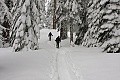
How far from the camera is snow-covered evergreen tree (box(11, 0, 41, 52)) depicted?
64.3 ft

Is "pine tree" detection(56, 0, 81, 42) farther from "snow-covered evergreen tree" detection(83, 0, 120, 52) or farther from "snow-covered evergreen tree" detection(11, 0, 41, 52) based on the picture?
"snow-covered evergreen tree" detection(83, 0, 120, 52)

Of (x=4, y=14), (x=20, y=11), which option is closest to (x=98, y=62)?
(x=20, y=11)

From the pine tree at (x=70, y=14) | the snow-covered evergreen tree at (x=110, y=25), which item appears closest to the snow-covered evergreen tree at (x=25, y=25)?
the pine tree at (x=70, y=14)

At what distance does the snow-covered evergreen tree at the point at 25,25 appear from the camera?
19.6 meters

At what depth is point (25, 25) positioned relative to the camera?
1994cm

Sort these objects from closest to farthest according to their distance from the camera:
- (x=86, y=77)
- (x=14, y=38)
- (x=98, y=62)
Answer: (x=86, y=77), (x=98, y=62), (x=14, y=38)

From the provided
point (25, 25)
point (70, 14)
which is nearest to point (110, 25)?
point (25, 25)

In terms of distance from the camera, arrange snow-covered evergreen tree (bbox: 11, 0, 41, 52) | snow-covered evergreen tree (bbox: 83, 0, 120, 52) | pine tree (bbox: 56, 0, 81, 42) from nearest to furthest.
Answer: snow-covered evergreen tree (bbox: 83, 0, 120, 52) < snow-covered evergreen tree (bbox: 11, 0, 41, 52) < pine tree (bbox: 56, 0, 81, 42)

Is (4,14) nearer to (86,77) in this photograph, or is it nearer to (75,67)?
(75,67)

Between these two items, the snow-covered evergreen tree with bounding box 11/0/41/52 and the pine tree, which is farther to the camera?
the pine tree

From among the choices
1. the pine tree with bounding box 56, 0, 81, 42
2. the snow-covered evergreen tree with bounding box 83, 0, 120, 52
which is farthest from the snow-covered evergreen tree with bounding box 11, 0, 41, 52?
the snow-covered evergreen tree with bounding box 83, 0, 120, 52

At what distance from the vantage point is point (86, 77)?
10.5 meters

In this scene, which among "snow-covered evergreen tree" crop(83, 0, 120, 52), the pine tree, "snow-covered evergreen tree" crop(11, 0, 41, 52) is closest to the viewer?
"snow-covered evergreen tree" crop(83, 0, 120, 52)

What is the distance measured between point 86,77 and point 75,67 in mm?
2493
